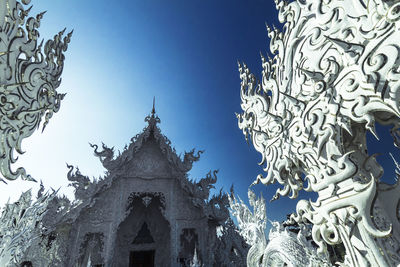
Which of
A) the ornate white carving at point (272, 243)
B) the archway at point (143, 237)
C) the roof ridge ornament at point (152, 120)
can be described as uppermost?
the roof ridge ornament at point (152, 120)

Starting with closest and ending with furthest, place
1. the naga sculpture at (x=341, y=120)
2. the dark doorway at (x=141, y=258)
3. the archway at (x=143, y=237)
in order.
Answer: the naga sculpture at (x=341, y=120), the archway at (x=143, y=237), the dark doorway at (x=141, y=258)

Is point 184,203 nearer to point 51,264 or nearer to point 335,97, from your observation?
point 51,264

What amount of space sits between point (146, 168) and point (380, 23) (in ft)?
29.5

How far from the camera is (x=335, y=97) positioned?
2629mm

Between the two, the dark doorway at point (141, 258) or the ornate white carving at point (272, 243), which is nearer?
the ornate white carving at point (272, 243)

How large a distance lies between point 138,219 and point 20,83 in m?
9.14

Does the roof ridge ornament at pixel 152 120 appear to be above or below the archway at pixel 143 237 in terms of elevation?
above

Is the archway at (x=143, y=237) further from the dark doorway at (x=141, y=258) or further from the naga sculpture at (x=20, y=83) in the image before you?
the naga sculpture at (x=20, y=83)

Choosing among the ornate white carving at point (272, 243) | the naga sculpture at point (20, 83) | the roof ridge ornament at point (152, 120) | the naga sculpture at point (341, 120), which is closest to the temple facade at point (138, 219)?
the roof ridge ornament at point (152, 120)

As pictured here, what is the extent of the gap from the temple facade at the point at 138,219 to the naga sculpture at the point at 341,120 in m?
5.71

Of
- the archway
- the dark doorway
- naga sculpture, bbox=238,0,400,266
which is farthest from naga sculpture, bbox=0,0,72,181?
the dark doorway

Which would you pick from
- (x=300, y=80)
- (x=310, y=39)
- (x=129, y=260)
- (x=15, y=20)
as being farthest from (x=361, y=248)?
(x=129, y=260)

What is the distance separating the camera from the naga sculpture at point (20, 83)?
3096 millimetres

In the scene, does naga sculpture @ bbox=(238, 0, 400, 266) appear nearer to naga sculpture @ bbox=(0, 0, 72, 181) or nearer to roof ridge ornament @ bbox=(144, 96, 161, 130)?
naga sculpture @ bbox=(0, 0, 72, 181)
